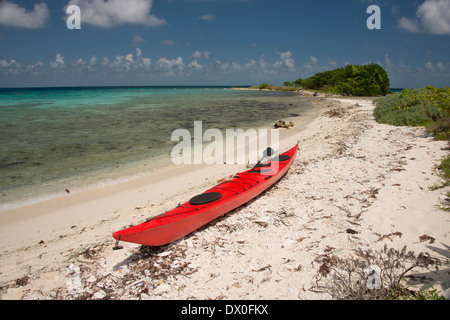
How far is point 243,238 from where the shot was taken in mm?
4406

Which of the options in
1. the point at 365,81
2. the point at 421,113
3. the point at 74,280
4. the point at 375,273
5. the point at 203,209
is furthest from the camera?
the point at 365,81

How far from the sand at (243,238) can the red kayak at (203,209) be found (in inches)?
9.8

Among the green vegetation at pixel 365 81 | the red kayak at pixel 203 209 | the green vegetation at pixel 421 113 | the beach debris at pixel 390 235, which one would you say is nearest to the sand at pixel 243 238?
the beach debris at pixel 390 235

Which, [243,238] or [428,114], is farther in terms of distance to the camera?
[428,114]

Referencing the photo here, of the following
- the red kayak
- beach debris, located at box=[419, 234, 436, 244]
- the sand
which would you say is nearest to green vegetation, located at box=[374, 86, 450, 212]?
the sand

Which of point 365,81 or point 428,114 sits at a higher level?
point 365,81

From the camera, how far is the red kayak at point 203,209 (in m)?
3.93

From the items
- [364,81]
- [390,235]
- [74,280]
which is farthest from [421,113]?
[364,81]

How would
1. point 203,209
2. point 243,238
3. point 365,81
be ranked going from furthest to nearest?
point 365,81, point 203,209, point 243,238

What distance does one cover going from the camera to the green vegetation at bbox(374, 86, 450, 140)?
900cm

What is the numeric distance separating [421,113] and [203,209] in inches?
487

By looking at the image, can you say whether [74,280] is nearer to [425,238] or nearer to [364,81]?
[425,238]

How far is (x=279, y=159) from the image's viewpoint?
7238 millimetres

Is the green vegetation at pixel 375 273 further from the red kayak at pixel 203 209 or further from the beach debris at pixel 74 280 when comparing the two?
the beach debris at pixel 74 280
